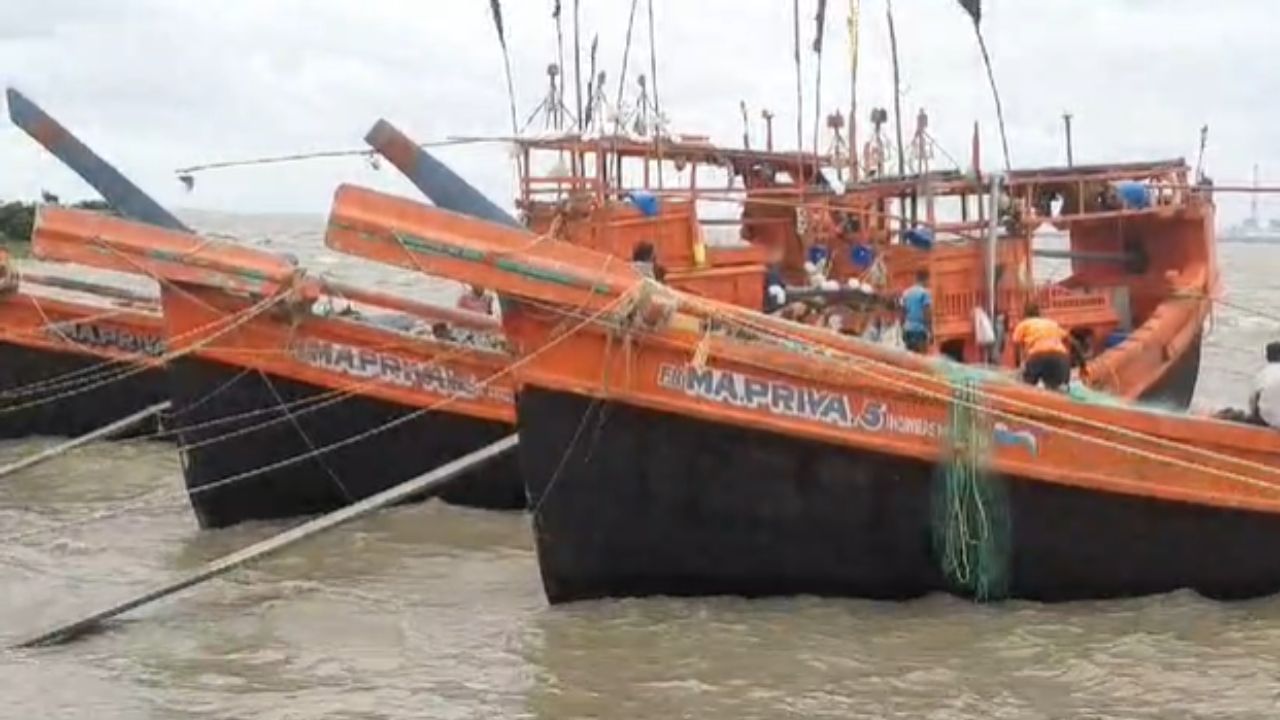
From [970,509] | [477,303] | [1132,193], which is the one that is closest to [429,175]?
[970,509]

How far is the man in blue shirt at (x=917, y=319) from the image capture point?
12531 mm

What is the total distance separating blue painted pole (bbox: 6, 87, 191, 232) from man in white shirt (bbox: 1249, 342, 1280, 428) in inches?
274

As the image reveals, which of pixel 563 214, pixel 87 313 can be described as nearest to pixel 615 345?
pixel 563 214

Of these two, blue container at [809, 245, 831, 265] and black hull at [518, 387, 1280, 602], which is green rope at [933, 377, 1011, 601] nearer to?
black hull at [518, 387, 1280, 602]

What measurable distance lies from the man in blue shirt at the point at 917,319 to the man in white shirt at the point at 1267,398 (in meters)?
3.27

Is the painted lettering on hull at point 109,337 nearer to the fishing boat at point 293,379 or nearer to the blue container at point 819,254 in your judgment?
the fishing boat at point 293,379

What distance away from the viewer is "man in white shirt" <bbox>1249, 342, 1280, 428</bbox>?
9141mm

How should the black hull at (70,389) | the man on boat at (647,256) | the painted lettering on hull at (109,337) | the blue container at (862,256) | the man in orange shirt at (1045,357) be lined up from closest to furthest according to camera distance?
the man in orange shirt at (1045,357)
the man on boat at (647,256)
the painted lettering on hull at (109,337)
the blue container at (862,256)
the black hull at (70,389)

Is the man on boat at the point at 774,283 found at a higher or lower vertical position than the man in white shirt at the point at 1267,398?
higher

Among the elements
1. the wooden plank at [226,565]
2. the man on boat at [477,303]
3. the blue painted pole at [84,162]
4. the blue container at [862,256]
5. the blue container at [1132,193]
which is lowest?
the wooden plank at [226,565]

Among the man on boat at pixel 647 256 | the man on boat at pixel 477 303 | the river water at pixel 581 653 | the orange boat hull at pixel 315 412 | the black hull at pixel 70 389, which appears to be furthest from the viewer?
the black hull at pixel 70 389

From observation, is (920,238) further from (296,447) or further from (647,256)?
(296,447)

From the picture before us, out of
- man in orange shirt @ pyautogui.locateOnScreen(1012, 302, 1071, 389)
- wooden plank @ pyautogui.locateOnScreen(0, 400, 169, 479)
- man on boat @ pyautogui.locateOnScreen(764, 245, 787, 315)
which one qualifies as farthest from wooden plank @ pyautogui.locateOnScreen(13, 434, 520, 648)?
man on boat @ pyautogui.locateOnScreen(764, 245, 787, 315)

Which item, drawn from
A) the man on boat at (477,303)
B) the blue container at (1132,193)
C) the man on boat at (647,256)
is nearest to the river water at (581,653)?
the man on boat at (647,256)
